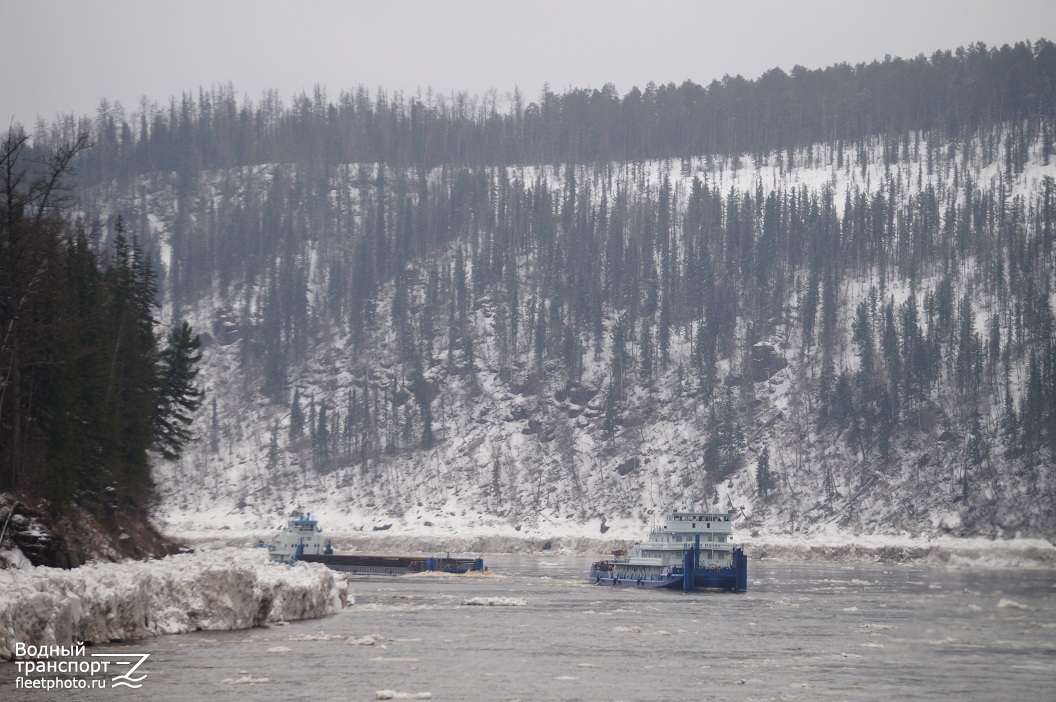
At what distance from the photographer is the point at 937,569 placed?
104125 mm

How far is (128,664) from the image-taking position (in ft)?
127

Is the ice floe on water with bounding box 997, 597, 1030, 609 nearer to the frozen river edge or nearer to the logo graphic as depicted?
the frozen river edge

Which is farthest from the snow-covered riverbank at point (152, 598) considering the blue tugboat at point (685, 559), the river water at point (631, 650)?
the blue tugboat at point (685, 559)

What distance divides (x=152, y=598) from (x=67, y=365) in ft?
53.9

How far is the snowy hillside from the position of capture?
134 m

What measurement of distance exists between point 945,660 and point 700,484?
95.0 metres

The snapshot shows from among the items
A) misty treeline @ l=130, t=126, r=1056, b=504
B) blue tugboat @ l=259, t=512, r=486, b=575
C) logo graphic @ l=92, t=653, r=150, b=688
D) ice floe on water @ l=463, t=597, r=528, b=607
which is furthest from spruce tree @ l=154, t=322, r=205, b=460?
misty treeline @ l=130, t=126, r=1056, b=504

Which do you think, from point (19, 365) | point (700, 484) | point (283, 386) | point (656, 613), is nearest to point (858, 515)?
point (700, 484)

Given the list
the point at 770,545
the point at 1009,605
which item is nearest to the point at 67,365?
the point at 1009,605

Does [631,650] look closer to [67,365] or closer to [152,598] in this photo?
[152,598]

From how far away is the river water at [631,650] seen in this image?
125 feet

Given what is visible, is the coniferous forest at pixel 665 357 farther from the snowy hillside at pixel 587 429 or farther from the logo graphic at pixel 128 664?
the logo graphic at pixel 128 664

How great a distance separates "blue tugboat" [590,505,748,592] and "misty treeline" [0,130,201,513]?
3588cm

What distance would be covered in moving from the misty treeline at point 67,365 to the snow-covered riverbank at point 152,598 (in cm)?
810
